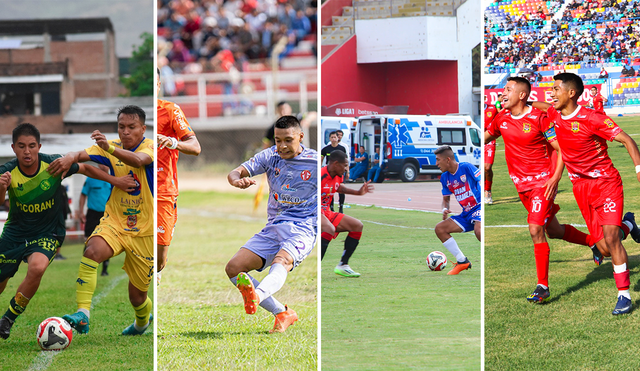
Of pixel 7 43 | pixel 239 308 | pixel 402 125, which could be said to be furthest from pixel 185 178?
pixel 402 125

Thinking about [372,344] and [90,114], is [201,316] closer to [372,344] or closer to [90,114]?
[372,344]

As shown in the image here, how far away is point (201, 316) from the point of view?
4.49 metres

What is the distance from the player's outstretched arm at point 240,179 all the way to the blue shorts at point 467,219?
1.39 metres

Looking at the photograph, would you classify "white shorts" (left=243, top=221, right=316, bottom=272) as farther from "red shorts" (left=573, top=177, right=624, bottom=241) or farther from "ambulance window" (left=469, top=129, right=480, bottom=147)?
"red shorts" (left=573, top=177, right=624, bottom=241)

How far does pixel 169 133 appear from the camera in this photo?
4480 millimetres

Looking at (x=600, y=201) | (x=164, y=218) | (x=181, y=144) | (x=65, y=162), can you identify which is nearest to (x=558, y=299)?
(x=600, y=201)

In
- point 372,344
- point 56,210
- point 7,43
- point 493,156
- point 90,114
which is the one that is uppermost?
point 7,43

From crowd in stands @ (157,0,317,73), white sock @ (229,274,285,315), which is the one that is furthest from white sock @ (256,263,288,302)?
crowd in stands @ (157,0,317,73)

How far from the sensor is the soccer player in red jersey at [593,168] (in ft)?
13.2

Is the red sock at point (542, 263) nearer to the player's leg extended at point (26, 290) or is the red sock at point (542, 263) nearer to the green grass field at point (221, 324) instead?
the green grass field at point (221, 324)

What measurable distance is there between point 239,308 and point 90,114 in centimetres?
356

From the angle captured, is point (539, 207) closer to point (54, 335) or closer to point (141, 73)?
point (54, 335)

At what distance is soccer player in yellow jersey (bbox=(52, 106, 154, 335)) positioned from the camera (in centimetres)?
422

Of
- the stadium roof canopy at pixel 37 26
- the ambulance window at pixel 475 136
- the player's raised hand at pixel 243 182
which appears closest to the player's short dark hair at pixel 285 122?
the player's raised hand at pixel 243 182
